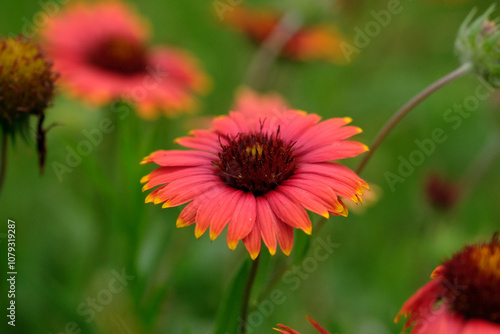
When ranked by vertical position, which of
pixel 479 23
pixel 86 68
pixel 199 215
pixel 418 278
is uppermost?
pixel 479 23

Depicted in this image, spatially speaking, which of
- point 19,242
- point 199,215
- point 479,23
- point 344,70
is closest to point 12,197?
point 19,242

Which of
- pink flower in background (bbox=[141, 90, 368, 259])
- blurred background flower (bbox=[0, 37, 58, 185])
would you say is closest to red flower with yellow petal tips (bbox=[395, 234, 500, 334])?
pink flower in background (bbox=[141, 90, 368, 259])

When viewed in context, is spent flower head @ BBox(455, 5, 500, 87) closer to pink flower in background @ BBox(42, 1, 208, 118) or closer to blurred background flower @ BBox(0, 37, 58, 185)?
blurred background flower @ BBox(0, 37, 58, 185)

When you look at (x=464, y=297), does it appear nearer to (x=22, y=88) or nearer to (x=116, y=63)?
(x=22, y=88)

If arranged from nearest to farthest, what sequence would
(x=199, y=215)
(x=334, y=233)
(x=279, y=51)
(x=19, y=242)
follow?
(x=199, y=215) → (x=19, y=242) → (x=334, y=233) → (x=279, y=51)

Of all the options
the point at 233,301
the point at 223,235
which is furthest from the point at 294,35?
the point at 233,301

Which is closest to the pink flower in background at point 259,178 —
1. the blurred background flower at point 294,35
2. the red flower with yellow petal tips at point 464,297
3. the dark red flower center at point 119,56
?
the red flower with yellow petal tips at point 464,297

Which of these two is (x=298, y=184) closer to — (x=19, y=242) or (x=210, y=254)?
(x=210, y=254)
